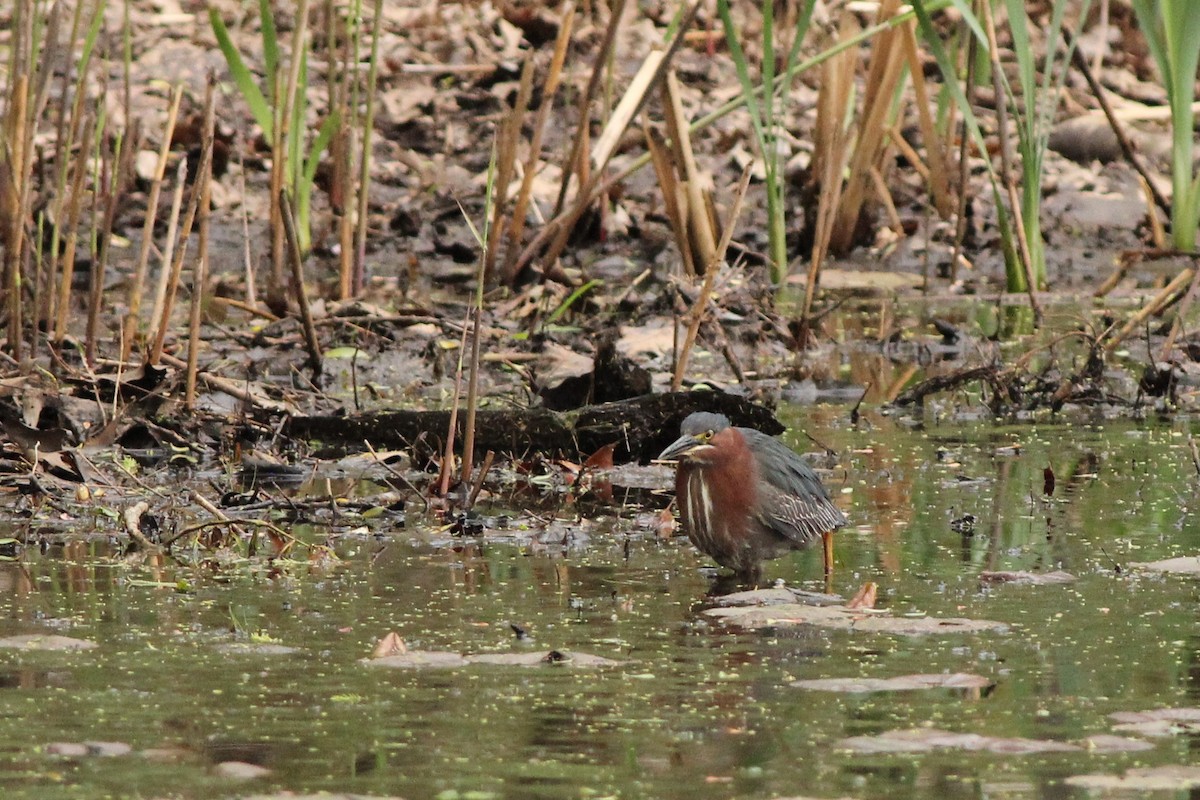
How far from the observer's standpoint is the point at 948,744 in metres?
3.05

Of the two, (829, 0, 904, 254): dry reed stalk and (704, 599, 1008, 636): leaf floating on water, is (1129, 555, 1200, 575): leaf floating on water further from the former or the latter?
(829, 0, 904, 254): dry reed stalk

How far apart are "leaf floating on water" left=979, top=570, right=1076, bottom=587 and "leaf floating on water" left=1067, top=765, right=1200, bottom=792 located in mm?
1605

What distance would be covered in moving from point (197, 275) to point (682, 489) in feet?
6.27

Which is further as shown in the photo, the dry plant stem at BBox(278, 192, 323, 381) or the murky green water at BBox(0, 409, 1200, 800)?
the dry plant stem at BBox(278, 192, 323, 381)

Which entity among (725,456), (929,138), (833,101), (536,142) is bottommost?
(725,456)

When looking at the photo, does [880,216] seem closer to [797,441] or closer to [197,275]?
[797,441]

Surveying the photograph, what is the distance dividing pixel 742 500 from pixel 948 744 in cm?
189

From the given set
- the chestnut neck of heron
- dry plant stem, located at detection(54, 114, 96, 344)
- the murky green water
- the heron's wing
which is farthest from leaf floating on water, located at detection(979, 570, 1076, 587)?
dry plant stem, located at detection(54, 114, 96, 344)

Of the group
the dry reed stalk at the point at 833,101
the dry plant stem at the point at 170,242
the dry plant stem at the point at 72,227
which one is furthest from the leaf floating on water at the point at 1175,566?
the dry reed stalk at the point at 833,101

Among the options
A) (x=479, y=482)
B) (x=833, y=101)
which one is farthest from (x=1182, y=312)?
(x=833, y=101)

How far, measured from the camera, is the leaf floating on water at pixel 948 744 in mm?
3030

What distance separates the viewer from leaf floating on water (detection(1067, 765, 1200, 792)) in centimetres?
281

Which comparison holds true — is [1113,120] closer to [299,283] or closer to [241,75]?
[241,75]

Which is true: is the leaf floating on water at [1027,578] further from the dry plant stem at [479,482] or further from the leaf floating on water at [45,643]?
the leaf floating on water at [45,643]
